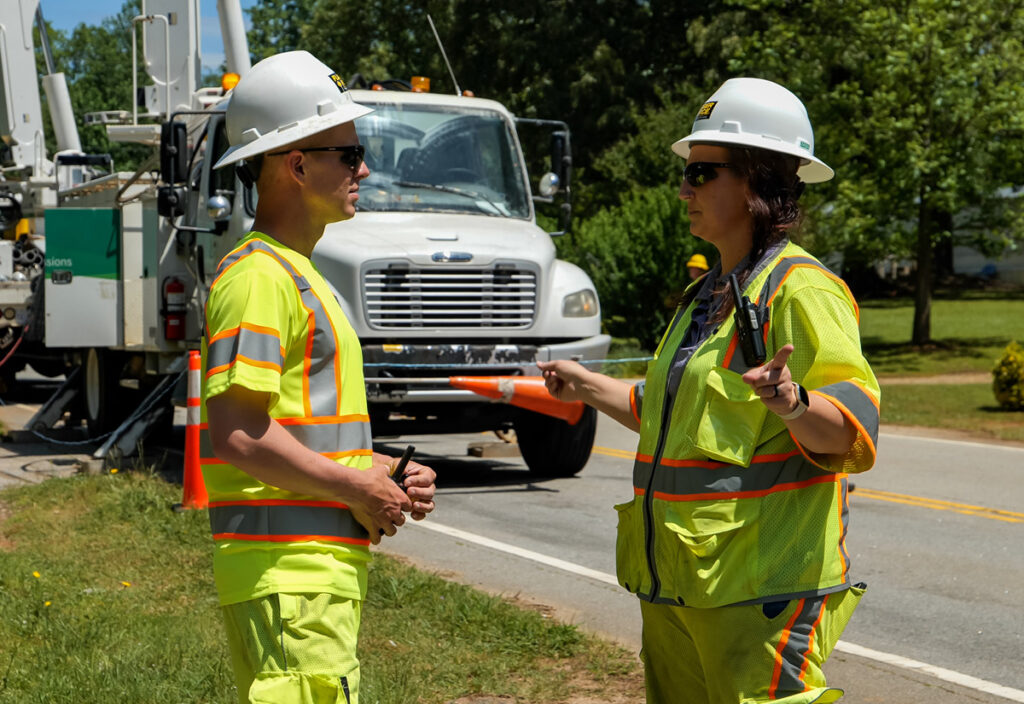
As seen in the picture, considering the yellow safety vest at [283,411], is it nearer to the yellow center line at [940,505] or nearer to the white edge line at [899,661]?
the white edge line at [899,661]

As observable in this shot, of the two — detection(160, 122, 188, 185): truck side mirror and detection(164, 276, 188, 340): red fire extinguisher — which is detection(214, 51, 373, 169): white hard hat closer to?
detection(160, 122, 188, 185): truck side mirror

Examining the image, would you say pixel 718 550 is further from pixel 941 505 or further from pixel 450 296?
pixel 941 505

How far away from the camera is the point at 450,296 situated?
10.9 metres

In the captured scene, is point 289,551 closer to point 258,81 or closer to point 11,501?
point 258,81

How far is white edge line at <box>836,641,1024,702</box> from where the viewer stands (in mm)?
5809

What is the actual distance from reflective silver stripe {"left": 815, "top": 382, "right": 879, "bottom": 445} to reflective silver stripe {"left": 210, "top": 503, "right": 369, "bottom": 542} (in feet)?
3.35

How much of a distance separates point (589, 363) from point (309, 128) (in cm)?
824

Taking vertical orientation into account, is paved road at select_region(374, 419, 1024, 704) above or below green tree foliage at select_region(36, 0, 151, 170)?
below

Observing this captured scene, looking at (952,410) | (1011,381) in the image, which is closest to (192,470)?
(952,410)

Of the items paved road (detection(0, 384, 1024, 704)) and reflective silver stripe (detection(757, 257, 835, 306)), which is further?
paved road (detection(0, 384, 1024, 704))

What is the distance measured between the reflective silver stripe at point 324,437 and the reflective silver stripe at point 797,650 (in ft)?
3.28

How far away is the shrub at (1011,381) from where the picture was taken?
18.4 meters

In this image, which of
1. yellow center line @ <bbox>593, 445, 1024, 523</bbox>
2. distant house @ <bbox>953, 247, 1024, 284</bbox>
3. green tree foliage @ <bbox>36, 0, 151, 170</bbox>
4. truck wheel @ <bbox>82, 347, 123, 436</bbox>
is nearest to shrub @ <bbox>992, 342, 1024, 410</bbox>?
yellow center line @ <bbox>593, 445, 1024, 523</bbox>

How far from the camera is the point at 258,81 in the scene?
3080mm
